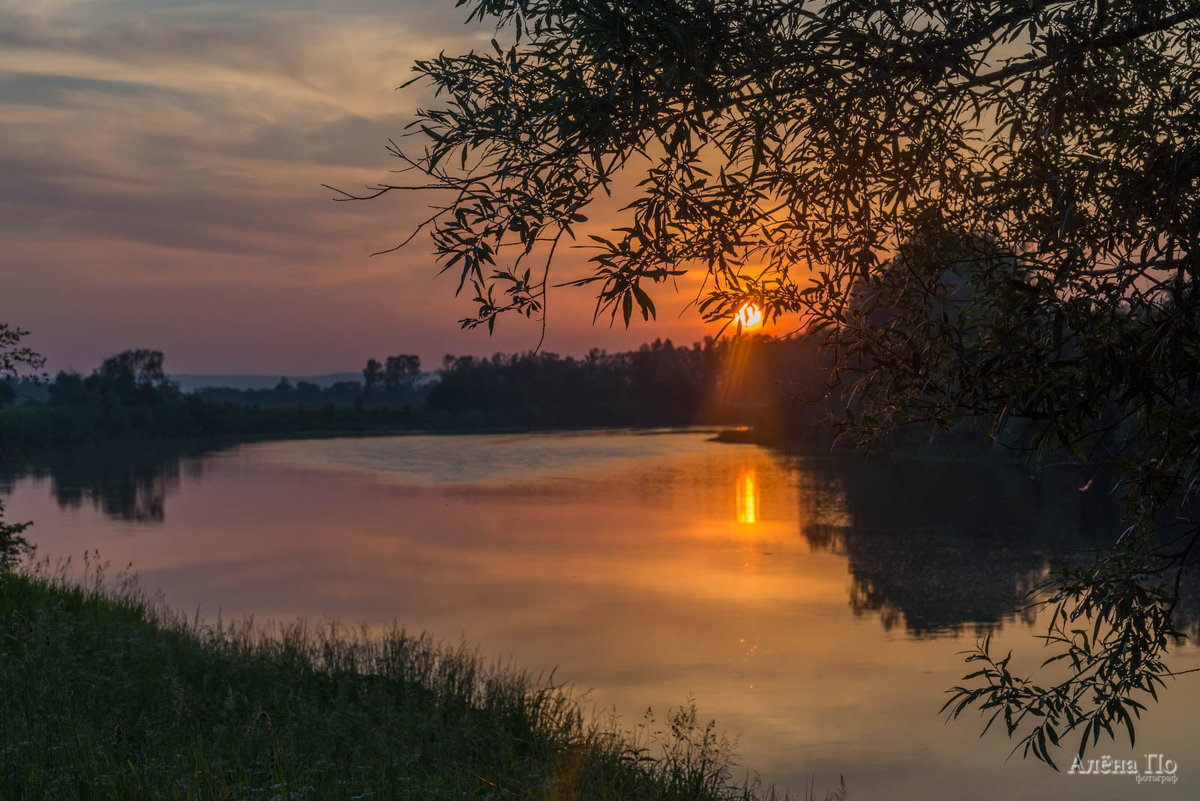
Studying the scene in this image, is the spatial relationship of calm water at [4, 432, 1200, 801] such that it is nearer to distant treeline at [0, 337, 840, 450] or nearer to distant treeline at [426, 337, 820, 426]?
distant treeline at [0, 337, 840, 450]

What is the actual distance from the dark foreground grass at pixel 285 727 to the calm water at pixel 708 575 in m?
2.19

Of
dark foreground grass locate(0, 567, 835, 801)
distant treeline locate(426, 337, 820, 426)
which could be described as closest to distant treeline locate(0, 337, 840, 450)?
Answer: distant treeline locate(426, 337, 820, 426)

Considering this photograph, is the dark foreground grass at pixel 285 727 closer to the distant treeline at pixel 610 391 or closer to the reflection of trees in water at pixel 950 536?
the reflection of trees in water at pixel 950 536

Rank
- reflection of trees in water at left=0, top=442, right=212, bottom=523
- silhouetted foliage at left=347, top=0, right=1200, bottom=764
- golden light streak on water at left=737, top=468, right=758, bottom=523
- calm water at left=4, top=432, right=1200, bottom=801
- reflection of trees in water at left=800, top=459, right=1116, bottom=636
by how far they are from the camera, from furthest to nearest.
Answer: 1. reflection of trees in water at left=0, top=442, right=212, bottom=523
2. golden light streak on water at left=737, top=468, right=758, bottom=523
3. reflection of trees in water at left=800, top=459, right=1116, bottom=636
4. calm water at left=4, top=432, right=1200, bottom=801
5. silhouetted foliage at left=347, top=0, right=1200, bottom=764

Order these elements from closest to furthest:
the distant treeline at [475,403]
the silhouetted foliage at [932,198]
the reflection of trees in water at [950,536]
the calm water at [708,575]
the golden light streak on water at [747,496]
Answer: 1. the silhouetted foliage at [932,198]
2. the calm water at [708,575]
3. the reflection of trees in water at [950,536]
4. the golden light streak on water at [747,496]
5. the distant treeline at [475,403]

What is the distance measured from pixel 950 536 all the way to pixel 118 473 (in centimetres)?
4091

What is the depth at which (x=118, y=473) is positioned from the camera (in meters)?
49.7

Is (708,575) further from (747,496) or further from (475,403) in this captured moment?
(475,403)

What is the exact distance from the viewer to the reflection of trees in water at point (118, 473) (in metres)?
36.1

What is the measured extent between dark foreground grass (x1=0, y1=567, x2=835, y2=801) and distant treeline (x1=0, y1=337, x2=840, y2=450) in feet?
186

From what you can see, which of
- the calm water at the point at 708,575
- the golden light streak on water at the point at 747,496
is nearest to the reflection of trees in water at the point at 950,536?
the calm water at the point at 708,575

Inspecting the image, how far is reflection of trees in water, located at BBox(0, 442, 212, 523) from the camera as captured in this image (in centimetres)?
3609

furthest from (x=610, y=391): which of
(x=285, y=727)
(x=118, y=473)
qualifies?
(x=285, y=727)

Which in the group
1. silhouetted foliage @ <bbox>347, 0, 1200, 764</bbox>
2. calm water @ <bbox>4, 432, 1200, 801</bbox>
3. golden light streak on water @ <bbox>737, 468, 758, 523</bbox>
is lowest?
calm water @ <bbox>4, 432, 1200, 801</bbox>
